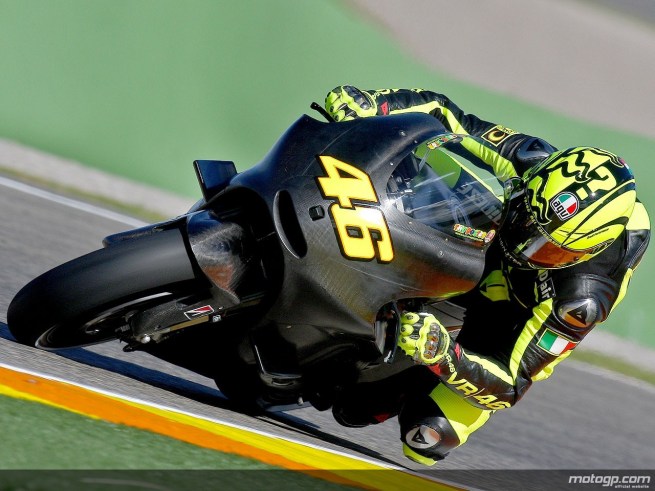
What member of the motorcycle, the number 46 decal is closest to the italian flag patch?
the motorcycle

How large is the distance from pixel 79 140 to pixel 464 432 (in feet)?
15.0

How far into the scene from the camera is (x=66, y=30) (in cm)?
801

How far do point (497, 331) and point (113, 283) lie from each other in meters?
1.84

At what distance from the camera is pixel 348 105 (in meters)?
4.05

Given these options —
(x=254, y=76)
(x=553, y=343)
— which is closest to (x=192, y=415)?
(x=553, y=343)

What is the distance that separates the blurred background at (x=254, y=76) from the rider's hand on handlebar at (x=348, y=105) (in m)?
4.31

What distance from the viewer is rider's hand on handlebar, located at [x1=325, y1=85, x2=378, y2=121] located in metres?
4.02

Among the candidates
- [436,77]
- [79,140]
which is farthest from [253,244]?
[436,77]

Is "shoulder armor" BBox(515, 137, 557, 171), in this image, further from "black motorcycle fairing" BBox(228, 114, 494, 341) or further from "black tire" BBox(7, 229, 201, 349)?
"black tire" BBox(7, 229, 201, 349)

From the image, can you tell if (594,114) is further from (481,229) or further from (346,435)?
(481,229)

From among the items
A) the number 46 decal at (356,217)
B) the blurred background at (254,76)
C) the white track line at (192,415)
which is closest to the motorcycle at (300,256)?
the number 46 decal at (356,217)

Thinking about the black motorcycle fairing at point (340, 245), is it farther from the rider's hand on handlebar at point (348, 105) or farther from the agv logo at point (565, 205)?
the agv logo at point (565, 205)

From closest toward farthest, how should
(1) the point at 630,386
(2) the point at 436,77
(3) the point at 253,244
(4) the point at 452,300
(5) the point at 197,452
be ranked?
(5) the point at 197,452 < (3) the point at 253,244 < (4) the point at 452,300 < (1) the point at 630,386 < (2) the point at 436,77

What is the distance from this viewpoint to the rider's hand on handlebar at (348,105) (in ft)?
13.2
